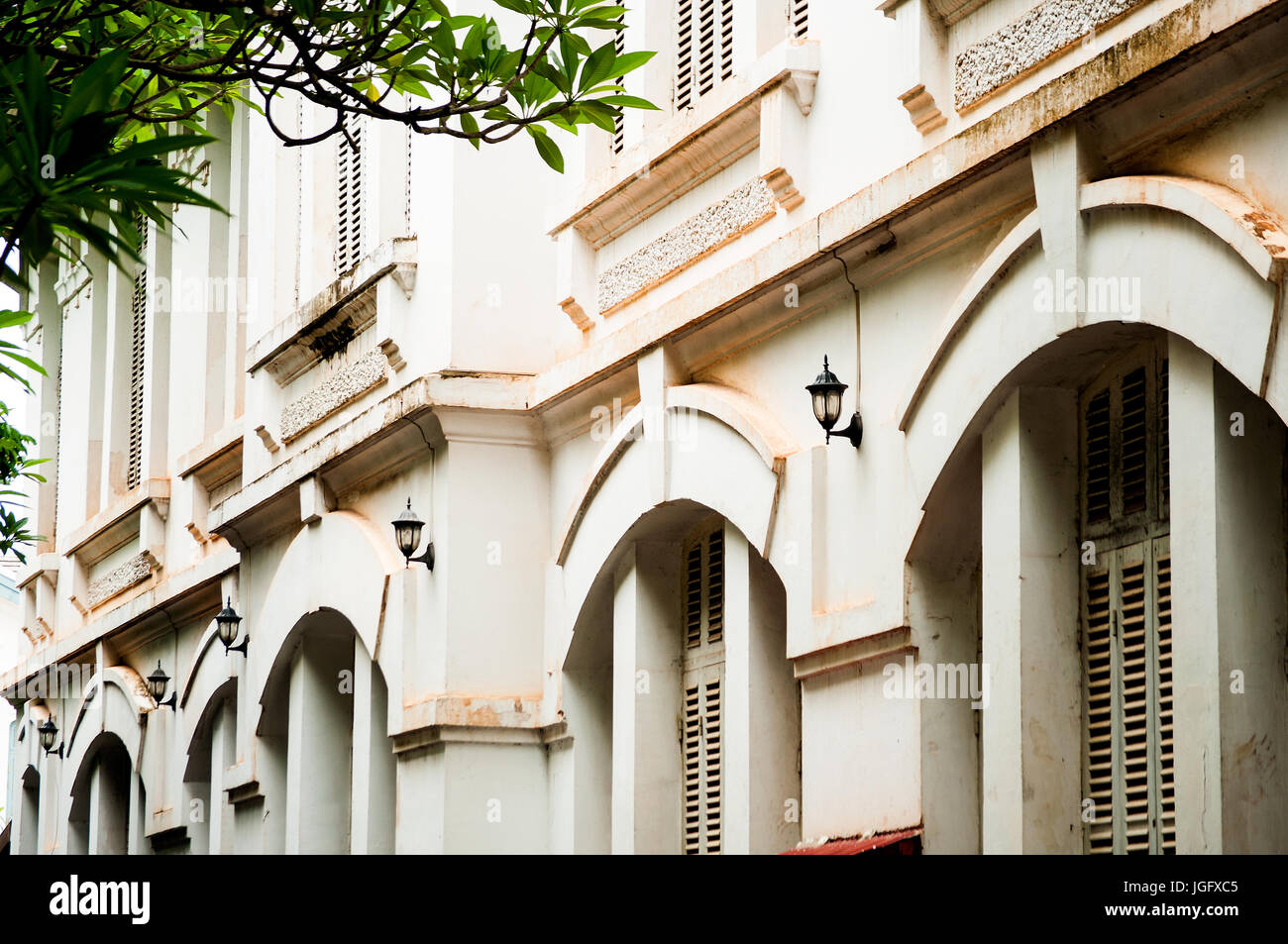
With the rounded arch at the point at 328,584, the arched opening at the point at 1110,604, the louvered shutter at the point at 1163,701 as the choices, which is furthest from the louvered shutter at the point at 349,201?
the louvered shutter at the point at 1163,701

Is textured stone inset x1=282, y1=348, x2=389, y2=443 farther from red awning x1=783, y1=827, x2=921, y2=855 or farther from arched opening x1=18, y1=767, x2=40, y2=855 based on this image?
arched opening x1=18, y1=767, x2=40, y2=855

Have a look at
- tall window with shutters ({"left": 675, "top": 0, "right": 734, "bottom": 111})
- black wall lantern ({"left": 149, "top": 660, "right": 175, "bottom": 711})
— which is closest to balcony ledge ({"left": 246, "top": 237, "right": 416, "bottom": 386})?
tall window with shutters ({"left": 675, "top": 0, "right": 734, "bottom": 111})

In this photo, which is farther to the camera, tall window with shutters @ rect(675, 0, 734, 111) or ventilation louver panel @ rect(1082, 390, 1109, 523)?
tall window with shutters @ rect(675, 0, 734, 111)

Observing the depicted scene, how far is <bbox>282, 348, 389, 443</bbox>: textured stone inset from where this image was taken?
15336mm

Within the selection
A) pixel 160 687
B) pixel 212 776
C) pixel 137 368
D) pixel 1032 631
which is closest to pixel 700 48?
pixel 1032 631

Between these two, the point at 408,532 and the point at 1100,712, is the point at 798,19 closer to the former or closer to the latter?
the point at 408,532

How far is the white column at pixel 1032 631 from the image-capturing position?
899 centimetres

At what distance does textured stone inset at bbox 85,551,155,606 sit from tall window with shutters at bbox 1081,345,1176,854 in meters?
14.6

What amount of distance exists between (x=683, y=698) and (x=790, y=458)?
7.55ft

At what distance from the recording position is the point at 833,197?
1070 centimetres

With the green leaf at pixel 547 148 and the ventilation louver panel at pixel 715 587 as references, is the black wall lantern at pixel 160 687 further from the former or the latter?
the green leaf at pixel 547 148

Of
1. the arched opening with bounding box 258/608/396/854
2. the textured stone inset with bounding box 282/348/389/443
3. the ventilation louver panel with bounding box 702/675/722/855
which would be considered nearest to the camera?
the ventilation louver panel with bounding box 702/675/722/855

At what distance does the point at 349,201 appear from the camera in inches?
661

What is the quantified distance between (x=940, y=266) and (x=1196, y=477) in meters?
2.15
